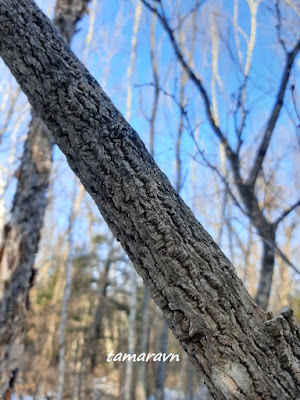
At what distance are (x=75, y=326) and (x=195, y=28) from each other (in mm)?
8226

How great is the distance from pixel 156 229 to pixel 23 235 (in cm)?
221

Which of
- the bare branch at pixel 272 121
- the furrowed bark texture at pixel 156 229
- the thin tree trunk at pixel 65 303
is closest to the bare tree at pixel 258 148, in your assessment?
the bare branch at pixel 272 121

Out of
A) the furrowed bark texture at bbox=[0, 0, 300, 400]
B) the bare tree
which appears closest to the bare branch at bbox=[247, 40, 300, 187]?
the bare tree

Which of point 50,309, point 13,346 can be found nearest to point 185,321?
point 13,346

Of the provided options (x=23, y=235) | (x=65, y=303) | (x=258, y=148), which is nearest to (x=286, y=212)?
(x=258, y=148)

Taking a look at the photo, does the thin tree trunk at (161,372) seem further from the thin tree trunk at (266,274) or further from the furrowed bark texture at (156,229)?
the furrowed bark texture at (156,229)

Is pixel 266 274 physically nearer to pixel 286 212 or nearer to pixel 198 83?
pixel 286 212

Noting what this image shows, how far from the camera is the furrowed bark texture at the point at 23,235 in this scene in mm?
2659

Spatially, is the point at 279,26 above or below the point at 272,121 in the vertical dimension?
above

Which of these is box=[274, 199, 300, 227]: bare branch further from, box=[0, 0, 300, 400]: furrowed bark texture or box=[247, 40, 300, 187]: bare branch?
box=[0, 0, 300, 400]: furrowed bark texture

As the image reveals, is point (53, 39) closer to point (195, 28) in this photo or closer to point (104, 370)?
point (195, 28)

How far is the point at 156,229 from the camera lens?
0.90 meters

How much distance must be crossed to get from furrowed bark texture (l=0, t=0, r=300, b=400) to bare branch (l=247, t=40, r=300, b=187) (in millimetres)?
1143

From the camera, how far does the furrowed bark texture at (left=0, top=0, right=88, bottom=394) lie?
2.66 meters
